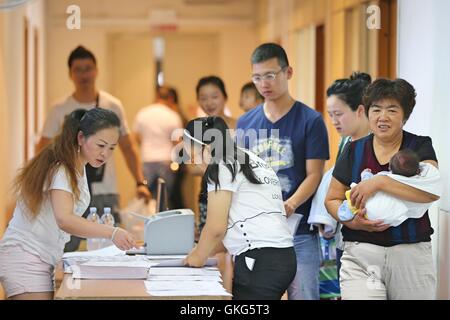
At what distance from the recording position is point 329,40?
22.5ft

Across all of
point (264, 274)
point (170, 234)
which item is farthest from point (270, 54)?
point (264, 274)

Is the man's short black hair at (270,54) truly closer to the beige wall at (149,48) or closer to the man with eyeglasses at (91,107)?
the man with eyeglasses at (91,107)

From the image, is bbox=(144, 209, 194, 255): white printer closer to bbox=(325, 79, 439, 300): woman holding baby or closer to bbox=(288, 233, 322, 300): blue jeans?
bbox=(288, 233, 322, 300): blue jeans

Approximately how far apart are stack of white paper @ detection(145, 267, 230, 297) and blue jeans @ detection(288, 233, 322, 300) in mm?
728

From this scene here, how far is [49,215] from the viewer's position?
342 cm

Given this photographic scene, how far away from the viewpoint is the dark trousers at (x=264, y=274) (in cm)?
319

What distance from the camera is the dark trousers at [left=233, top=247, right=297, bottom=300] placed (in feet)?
10.5

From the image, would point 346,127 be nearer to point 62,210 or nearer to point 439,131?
point 439,131

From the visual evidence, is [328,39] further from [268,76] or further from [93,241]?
[93,241]

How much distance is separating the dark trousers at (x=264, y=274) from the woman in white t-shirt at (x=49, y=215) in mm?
464

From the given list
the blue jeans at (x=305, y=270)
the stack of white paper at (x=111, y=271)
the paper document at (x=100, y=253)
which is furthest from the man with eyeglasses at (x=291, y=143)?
the stack of white paper at (x=111, y=271)

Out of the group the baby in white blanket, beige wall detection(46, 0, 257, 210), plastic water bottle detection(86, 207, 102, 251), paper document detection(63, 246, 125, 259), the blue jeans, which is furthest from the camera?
beige wall detection(46, 0, 257, 210)

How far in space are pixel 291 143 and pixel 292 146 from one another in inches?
0.6

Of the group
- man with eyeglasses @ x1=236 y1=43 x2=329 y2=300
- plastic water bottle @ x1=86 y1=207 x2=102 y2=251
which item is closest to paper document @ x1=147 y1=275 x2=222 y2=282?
man with eyeglasses @ x1=236 y1=43 x2=329 y2=300
